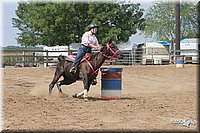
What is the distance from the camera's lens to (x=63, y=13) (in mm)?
39781

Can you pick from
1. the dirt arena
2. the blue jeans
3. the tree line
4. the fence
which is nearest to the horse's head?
the blue jeans

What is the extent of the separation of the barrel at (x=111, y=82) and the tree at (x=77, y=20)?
28.3 meters

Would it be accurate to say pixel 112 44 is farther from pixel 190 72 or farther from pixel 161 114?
pixel 190 72

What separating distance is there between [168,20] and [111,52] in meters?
43.0

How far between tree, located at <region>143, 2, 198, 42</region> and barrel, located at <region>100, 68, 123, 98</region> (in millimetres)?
37383

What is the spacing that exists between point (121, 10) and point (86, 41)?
1239 inches

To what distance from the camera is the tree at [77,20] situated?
3988 cm

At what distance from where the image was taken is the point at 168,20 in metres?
52.8

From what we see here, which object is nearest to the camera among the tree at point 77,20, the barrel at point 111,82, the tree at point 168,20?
the barrel at point 111,82

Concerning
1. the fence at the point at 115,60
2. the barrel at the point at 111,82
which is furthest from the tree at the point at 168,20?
the barrel at the point at 111,82

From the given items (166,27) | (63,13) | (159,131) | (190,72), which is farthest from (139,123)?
(166,27)

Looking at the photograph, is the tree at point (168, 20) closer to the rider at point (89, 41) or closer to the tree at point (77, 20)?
the tree at point (77, 20)

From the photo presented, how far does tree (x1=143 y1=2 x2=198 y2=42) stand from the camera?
4936 cm

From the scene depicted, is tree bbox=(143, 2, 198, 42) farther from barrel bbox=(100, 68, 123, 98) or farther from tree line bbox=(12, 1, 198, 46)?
barrel bbox=(100, 68, 123, 98)
